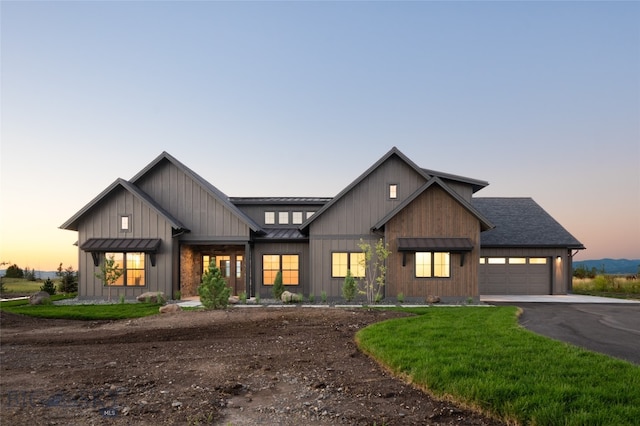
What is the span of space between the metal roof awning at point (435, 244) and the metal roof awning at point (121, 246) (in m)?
12.8

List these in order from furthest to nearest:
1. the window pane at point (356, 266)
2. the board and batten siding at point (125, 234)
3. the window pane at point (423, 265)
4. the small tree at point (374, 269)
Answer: the board and batten siding at point (125, 234), the window pane at point (356, 266), the window pane at point (423, 265), the small tree at point (374, 269)

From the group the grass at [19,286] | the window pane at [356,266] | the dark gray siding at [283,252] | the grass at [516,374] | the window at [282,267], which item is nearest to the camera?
the grass at [516,374]

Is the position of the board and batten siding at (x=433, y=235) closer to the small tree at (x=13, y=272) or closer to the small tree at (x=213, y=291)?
the small tree at (x=213, y=291)

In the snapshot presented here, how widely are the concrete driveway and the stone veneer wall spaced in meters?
17.1

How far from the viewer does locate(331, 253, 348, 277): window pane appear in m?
20.6

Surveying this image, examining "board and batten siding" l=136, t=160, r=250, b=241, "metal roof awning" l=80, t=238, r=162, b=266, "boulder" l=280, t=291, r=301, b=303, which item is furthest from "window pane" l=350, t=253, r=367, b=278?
"metal roof awning" l=80, t=238, r=162, b=266

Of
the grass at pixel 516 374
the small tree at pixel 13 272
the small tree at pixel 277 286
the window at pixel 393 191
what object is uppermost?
the window at pixel 393 191

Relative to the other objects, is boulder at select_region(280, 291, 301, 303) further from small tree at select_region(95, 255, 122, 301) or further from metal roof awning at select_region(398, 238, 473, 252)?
small tree at select_region(95, 255, 122, 301)

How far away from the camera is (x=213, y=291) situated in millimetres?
15555

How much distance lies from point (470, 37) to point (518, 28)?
2566 mm

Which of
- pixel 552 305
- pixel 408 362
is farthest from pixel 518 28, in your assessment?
pixel 408 362

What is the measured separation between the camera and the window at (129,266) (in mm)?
20953

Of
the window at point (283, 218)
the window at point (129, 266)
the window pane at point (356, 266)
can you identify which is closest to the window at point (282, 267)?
the window pane at point (356, 266)

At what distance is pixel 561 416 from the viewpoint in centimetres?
439
